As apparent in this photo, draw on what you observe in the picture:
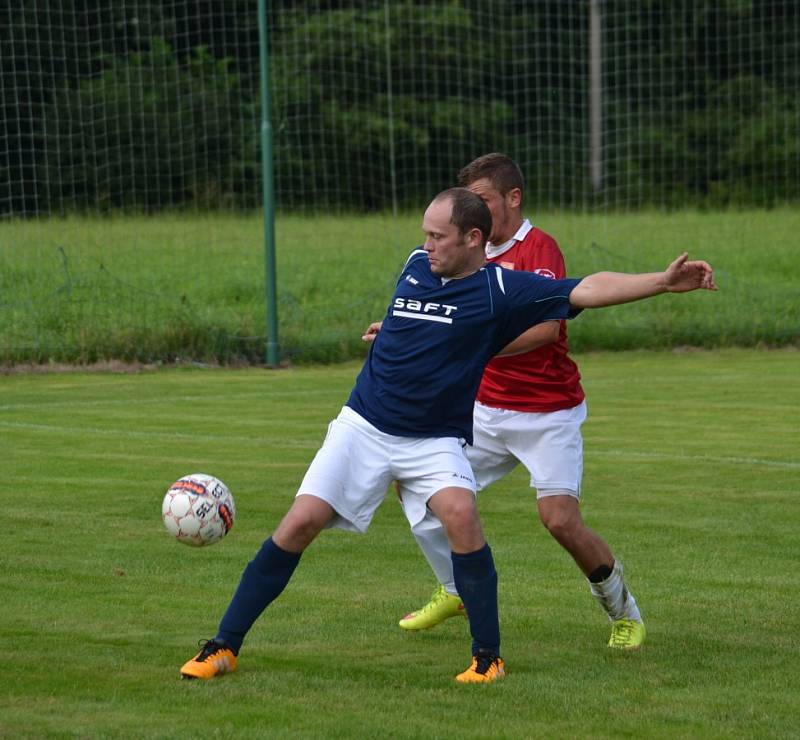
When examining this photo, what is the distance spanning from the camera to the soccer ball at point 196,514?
21.0ft

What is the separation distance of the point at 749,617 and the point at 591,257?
17.1m

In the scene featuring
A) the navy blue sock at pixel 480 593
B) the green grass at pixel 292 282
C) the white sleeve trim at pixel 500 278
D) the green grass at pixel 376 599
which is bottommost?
the green grass at pixel 292 282

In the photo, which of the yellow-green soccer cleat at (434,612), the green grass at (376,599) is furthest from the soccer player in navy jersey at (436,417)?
the yellow-green soccer cleat at (434,612)

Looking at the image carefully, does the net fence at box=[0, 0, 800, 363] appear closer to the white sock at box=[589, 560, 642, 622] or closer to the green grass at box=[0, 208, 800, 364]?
the green grass at box=[0, 208, 800, 364]

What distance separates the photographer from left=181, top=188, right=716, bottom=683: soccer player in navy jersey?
222 inches

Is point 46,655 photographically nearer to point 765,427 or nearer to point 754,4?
point 765,427

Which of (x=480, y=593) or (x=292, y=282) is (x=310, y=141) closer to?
(x=292, y=282)

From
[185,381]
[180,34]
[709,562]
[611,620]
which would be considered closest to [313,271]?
[180,34]

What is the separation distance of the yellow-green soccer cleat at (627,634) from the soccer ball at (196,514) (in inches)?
66.8

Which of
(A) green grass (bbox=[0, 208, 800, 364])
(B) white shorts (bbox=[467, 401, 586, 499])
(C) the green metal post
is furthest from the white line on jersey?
(A) green grass (bbox=[0, 208, 800, 364])

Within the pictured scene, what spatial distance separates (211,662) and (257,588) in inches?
12.5

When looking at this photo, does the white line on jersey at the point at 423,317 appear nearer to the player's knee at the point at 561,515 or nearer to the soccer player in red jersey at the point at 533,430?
the soccer player in red jersey at the point at 533,430

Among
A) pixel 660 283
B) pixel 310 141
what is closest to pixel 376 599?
pixel 660 283

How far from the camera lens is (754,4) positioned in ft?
93.3
